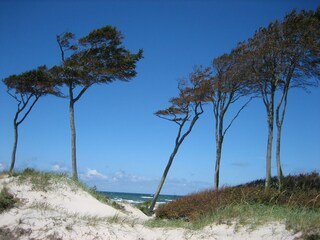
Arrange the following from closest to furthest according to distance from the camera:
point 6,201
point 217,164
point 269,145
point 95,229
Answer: point 95,229, point 6,201, point 269,145, point 217,164

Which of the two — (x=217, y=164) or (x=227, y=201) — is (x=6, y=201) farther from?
(x=217, y=164)

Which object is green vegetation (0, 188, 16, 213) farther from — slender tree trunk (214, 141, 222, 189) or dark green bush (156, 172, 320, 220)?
slender tree trunk (214, 141, 222, 189)

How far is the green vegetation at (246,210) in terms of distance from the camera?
8750mm

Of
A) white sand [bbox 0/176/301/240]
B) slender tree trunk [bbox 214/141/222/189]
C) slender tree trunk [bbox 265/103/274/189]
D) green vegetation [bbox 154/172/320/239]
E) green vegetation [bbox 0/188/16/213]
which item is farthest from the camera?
slender tree trunk [bbox 214/141/222/189]

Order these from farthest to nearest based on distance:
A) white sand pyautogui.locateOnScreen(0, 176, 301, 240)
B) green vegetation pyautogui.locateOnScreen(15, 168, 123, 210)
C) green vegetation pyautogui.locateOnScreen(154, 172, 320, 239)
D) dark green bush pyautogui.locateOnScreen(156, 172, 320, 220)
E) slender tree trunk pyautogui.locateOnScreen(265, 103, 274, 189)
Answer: slender tree trunk pyautogui.locateOnScreen(265, 103, 274, 189), green vegetation pyautogui.locateOnScreen(15, 168, 123, 210), dark green bush pyautogui.locateOnScreen(156, 172, 320, 220), green vegetation pyautogui.locateOnScreen(154, 172, 320, 239), white sand pyautogui.locateOnScreen(0, 176, 301, 240)

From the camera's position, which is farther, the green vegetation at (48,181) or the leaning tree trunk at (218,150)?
the leaning tree trunk at (218,150)

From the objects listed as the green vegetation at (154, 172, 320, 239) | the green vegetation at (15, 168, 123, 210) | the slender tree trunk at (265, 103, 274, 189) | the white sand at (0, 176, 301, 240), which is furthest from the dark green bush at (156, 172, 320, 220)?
the green vegetation at (15, 168, 123, 210)

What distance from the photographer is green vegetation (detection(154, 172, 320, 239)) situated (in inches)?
344

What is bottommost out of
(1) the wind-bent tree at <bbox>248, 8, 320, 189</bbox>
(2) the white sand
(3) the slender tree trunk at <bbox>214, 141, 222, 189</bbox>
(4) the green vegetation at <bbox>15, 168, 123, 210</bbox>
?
(2) the white sand

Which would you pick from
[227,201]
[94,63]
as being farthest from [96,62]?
[227,201]

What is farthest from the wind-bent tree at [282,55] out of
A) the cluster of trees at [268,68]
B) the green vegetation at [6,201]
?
the green vegetation at [6,201]

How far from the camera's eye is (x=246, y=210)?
396 inches

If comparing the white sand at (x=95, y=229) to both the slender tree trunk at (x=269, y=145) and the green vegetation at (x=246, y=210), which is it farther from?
the slender tree trunk at (x=269, y=145)

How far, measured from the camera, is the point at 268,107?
17719mm
